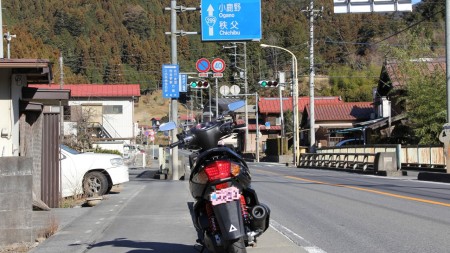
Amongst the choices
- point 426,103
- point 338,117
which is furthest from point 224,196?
point 338,117

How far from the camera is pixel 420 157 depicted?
2875 cm

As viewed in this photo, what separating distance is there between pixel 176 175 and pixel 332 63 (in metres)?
60.1

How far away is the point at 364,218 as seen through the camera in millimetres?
11070

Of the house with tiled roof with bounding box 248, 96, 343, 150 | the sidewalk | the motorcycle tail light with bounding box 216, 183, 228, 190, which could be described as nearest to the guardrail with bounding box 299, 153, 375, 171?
the sidewalk

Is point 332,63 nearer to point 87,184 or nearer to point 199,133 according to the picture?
point 87,184

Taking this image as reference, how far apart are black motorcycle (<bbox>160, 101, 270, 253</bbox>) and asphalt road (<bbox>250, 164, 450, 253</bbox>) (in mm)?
1861

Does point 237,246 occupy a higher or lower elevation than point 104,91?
lower

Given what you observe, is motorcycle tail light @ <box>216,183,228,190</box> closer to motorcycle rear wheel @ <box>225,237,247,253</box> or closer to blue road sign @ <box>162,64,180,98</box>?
motorcycle rear wheel @ <box>225,237,247,253</box>

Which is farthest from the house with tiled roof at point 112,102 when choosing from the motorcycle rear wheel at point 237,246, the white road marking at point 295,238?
the motorcycle rear wheel at point 237,246

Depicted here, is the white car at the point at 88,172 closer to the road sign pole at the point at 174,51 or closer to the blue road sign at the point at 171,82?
the road sign pole at the point at 174,51

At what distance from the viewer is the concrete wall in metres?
9.33

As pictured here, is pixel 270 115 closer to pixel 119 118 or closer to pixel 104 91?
pixel 119 118

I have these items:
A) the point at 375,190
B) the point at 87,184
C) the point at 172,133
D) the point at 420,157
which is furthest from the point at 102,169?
the point at 420,157

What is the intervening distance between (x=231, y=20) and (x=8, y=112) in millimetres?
13423
